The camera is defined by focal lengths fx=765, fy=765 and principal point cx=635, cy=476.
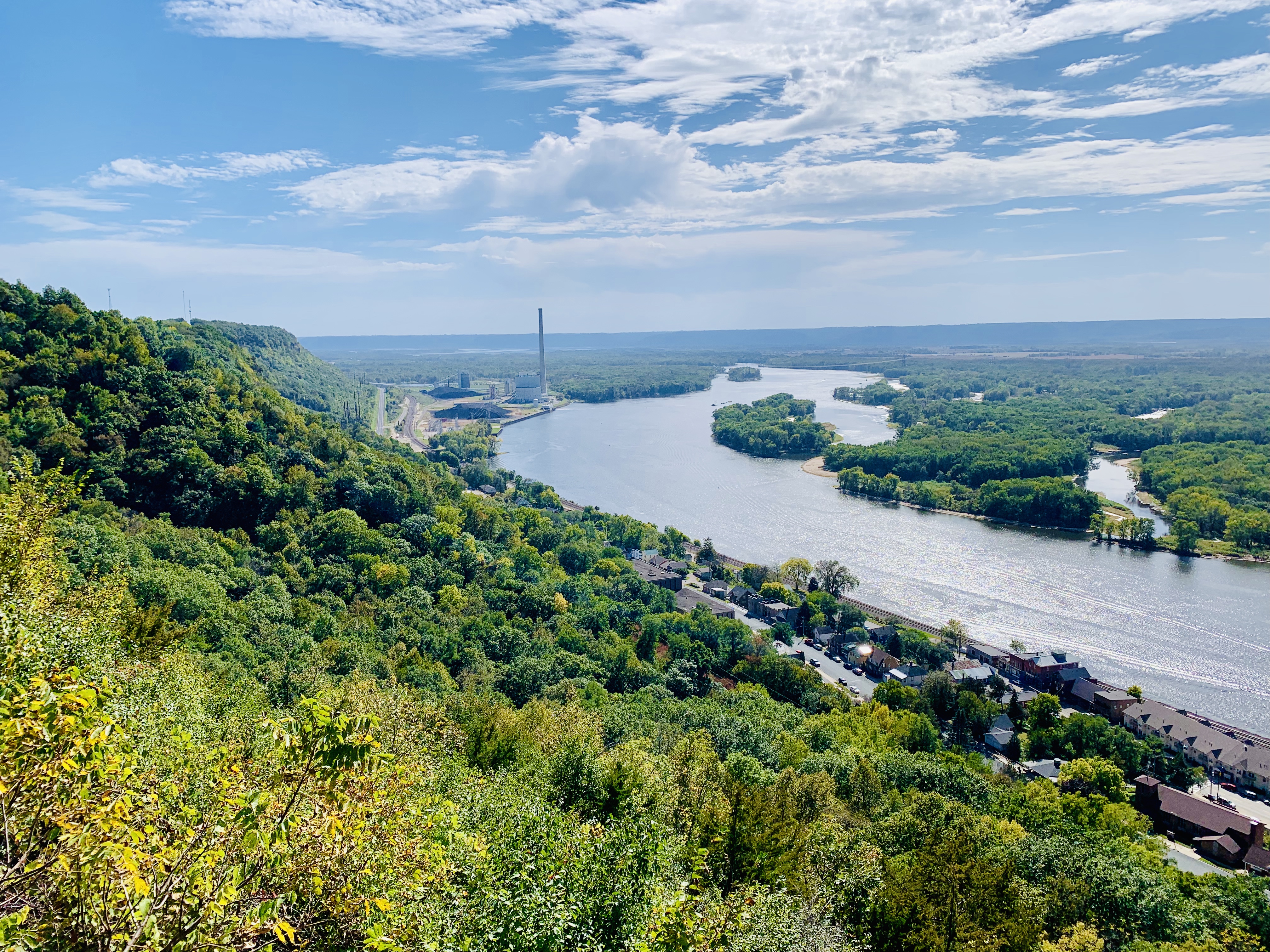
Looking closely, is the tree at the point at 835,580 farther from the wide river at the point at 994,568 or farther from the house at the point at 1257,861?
the house at the point at 1257,861

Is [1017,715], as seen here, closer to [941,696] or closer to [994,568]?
[941,696]

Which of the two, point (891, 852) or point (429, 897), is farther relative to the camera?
point (891, 852)

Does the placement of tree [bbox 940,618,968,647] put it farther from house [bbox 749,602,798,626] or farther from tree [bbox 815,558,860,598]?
house [bbox 749,602,798,626]

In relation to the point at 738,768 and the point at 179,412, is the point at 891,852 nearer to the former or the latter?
the point at 738,768

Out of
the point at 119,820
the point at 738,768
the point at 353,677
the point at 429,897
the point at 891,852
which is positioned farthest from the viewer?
the point at 353,677

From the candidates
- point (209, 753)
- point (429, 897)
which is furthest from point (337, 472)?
point (429, 897)

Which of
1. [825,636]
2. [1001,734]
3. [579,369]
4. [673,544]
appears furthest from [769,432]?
[579,369]

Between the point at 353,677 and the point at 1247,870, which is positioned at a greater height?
the point at 353,677

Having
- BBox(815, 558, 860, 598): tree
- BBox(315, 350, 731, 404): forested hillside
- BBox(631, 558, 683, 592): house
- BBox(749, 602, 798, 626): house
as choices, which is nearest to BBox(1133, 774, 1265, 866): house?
BBox(749, 602, 798, 626): house
